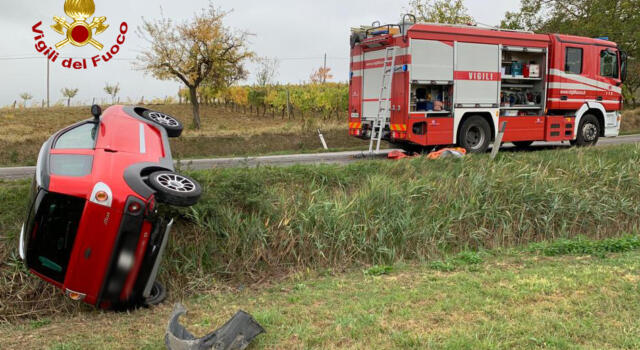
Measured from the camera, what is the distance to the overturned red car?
15.5 feet

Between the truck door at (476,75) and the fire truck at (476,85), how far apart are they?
2cm

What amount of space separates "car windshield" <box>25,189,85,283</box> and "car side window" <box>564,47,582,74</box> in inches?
532

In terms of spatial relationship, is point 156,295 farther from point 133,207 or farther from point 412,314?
point 412,314

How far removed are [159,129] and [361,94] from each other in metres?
8.45

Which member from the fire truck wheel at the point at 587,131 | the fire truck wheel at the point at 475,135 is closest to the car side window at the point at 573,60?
the fire truck wheel at the point at 587,131

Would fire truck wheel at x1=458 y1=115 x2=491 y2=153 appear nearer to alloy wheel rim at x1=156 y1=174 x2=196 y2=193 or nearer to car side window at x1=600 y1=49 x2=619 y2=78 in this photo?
car side window at x1=600 y1=49 x2=619 y2=78

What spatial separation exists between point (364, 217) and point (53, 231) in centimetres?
374

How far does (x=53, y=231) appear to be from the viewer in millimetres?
4926

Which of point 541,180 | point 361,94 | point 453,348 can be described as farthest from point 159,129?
point 361,94

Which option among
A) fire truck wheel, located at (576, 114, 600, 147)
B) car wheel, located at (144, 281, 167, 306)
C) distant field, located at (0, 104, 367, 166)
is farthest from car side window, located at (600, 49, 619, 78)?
car wheel, located at (144, 281, 167, 306)

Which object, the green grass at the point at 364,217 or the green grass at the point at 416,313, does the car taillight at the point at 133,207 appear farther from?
the green grass at the point at 364,217

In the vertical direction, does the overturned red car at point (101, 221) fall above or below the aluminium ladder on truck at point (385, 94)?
below

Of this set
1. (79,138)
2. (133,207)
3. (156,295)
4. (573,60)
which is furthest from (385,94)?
(133,207)

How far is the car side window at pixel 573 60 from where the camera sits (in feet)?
48.3
